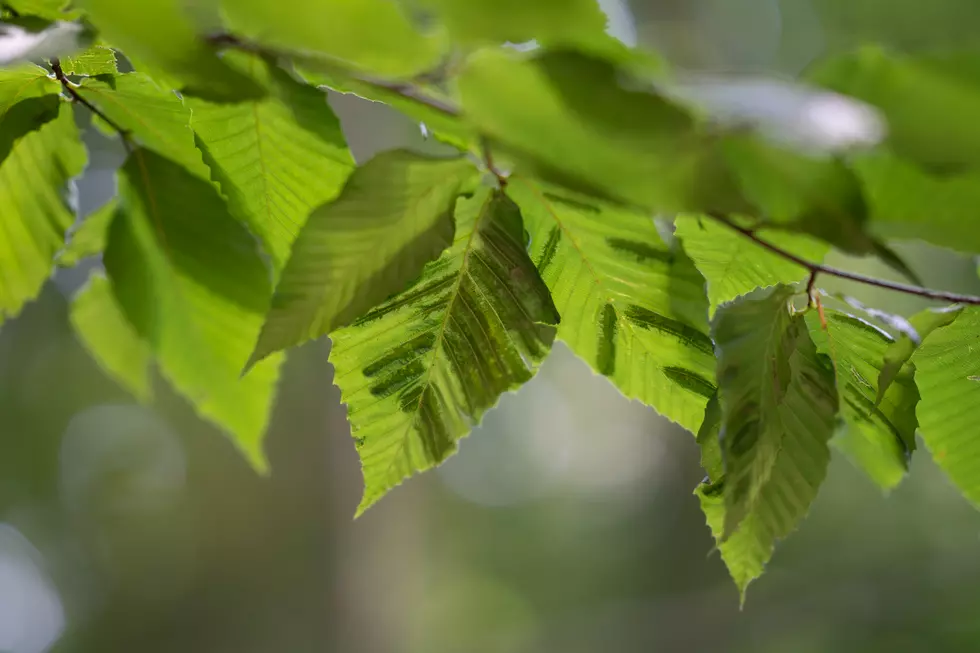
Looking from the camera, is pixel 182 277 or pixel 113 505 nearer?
pixel 182 277

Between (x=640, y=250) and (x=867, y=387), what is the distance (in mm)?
110

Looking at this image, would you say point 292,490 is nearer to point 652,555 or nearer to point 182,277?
point 652,555

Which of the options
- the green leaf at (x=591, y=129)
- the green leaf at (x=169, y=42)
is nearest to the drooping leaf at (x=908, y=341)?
the green leaf at (x=591, y=129)

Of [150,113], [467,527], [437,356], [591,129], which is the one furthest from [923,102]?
[467,527]

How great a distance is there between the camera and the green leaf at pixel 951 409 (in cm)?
30

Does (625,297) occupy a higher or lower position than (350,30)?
lower

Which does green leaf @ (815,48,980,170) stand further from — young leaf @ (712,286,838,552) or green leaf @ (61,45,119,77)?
green leaf @ (61,45,119,77)

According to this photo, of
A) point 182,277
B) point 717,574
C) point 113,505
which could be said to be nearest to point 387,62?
point 182,277

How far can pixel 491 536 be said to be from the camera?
6.00m

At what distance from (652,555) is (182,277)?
15.9 feet

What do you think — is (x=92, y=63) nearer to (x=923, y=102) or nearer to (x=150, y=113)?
(x=150, y=113)

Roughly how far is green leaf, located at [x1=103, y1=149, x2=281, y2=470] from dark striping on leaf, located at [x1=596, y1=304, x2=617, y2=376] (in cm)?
16

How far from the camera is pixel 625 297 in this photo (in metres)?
0.29

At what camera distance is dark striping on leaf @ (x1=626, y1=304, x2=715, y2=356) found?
0.94 ft
